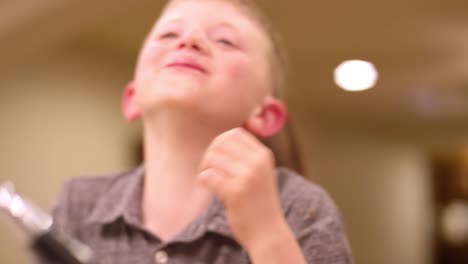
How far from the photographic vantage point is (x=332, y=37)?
1.75 metres

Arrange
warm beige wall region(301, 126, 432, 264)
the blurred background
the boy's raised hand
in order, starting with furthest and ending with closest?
warm beige wall region(301, 126, 432, 264) → the blurred background → the boy's raised hand

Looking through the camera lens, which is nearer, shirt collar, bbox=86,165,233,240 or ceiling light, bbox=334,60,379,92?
shirt collar, bbox=86,165,233,240

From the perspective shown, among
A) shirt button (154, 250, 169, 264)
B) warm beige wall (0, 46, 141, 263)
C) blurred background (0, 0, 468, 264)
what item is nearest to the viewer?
shirt button (154, 250, 169, 264)

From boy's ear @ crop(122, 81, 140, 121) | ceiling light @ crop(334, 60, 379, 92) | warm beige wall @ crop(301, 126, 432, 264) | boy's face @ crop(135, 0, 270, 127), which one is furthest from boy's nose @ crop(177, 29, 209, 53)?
warm beige wall @ crop(301, 126, 432, 264)

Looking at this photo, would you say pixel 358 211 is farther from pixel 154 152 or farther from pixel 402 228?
pixel 154 152

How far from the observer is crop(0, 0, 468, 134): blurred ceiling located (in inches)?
44.7

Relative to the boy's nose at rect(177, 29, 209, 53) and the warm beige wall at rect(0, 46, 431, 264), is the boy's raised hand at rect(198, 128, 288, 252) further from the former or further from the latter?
the warm beige wall at rect(0, 46, 431, 264)

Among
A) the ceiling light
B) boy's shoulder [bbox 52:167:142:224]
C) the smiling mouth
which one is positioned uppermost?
the ceiling light

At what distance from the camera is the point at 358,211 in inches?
109

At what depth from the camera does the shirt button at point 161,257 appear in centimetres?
49

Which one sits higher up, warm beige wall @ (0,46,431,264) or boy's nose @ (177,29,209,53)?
warm beige wall @ (0,46,431,264)

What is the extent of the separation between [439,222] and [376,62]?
1356mm

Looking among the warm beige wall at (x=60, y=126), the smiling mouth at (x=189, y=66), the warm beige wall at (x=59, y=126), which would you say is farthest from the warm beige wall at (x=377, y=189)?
the smiling mouth at (x=189, y=66)

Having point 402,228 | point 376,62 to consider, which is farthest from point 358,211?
point 376,62
